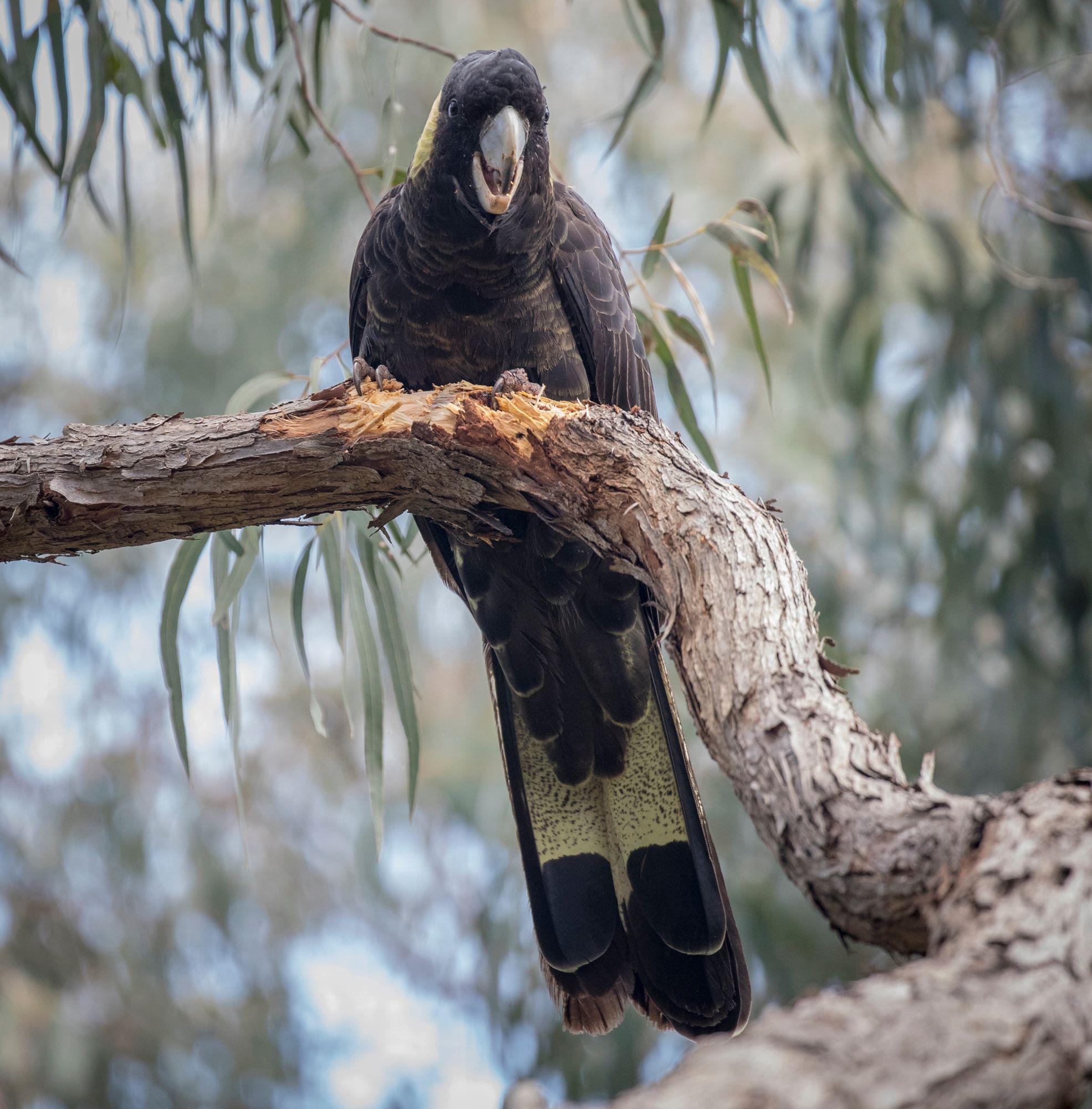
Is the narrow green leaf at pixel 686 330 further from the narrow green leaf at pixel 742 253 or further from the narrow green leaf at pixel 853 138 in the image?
the narrow green leaf at pixel 853 138

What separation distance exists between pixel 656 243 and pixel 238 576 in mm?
1442

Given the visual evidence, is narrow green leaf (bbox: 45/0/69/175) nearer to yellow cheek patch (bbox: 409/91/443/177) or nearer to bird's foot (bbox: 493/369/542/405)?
yellow cheek patch (bbox: 409/91/443/177)

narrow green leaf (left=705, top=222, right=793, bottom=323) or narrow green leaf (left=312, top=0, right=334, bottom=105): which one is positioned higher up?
narrow green leaf (left=312, top=0, right=334, bottom=105)

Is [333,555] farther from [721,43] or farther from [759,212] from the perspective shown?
[721,43]

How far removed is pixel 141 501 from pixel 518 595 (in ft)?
3.26

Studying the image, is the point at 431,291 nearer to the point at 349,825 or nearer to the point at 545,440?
the point at 545,440

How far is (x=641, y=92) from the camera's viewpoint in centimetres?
318

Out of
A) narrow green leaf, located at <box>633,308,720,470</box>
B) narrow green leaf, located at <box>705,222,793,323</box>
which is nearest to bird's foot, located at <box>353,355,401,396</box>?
narrow green leaf, located at <box>633,308,720,470</box>

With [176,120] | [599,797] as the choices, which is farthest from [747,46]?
[599,797]

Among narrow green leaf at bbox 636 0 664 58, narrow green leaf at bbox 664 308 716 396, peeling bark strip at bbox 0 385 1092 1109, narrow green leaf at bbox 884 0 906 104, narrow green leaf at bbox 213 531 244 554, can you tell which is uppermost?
narrow green leaf at bbox 636 0 664 58

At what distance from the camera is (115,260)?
→ 7961 millimetres

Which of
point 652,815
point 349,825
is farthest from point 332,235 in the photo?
point 652,815

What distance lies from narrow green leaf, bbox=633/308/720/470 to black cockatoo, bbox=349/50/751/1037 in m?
0.09

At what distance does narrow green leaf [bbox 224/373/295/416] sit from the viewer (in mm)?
2773
